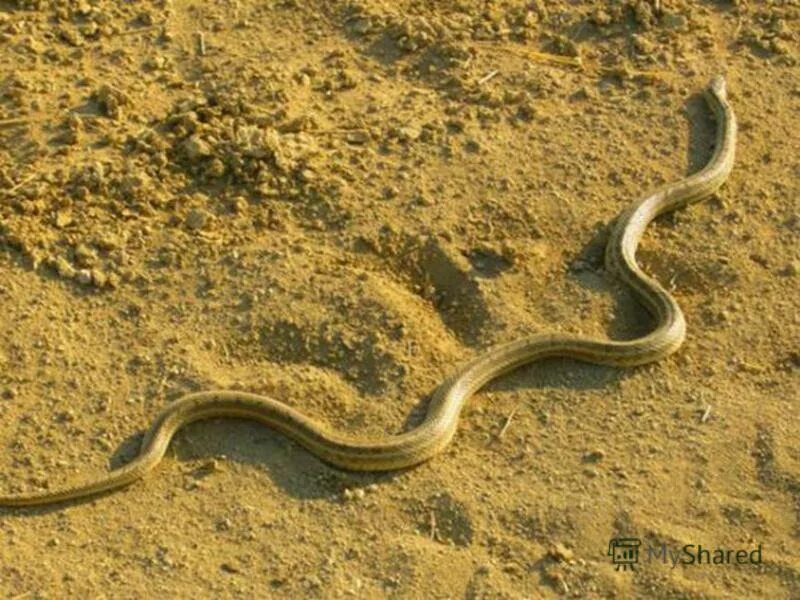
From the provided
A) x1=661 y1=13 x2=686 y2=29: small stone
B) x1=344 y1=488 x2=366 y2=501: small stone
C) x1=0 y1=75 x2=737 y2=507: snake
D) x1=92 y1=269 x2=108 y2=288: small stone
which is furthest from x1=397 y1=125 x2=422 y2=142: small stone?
x1=344 y1=488 x2=366 y2=501: small stone

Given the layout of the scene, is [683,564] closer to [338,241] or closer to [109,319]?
[338,241]

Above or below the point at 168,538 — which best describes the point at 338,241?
above

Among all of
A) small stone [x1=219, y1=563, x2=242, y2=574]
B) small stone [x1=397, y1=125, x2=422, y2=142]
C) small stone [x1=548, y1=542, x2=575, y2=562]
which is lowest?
small stone [x1=219, y1=563, x2=242, y2=574]

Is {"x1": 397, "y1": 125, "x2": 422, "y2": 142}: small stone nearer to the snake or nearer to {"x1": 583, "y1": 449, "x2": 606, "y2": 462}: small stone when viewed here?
the snake

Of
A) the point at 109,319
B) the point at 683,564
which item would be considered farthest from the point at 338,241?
the point at 683,564

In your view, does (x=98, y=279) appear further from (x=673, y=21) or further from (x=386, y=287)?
(x=673, y=21)

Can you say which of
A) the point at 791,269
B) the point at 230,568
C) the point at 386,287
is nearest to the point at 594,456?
the point at 386,287
